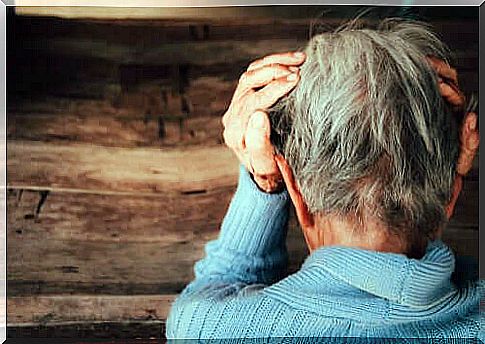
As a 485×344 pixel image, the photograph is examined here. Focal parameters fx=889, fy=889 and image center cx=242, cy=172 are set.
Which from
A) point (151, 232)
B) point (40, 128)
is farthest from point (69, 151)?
point (151, 232)

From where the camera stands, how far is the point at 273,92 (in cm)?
181

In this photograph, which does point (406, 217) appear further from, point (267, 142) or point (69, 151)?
point (69, 151)

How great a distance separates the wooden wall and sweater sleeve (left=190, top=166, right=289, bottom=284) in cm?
3

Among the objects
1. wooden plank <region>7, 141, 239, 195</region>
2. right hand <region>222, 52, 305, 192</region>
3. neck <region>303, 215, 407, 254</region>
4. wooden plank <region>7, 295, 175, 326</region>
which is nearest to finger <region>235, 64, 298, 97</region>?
right hand <region>222, 52, 305, 192</region>

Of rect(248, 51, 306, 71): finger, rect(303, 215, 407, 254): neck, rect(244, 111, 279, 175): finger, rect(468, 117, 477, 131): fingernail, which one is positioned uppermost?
rect(248, 51, 306, 71): finger

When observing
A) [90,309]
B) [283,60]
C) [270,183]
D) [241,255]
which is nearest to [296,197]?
[270,183]

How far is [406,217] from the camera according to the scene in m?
1.79

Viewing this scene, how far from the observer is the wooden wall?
6.07ft

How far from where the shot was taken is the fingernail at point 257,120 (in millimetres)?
1808

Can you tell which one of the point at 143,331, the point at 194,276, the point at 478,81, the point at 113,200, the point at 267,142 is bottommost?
the point at 143,331

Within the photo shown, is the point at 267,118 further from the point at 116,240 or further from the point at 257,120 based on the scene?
the point at 116,240

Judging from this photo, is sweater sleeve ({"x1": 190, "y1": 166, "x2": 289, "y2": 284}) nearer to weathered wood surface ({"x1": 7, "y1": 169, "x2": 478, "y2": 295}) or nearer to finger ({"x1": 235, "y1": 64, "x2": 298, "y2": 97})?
weathered wood surface ({"x1": 7, "y1": 169, "x2": 478, "y2": 295})

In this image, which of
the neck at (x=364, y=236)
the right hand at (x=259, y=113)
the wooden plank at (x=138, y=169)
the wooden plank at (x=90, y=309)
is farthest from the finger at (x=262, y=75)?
the wooden plank at (x=90, y=309)

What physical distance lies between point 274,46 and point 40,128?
0.52 metres
